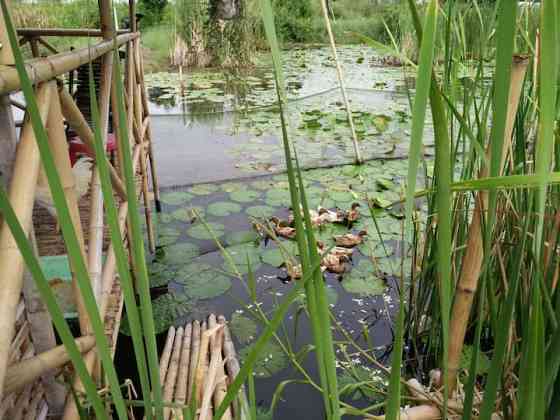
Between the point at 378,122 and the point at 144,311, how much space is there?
389 cm

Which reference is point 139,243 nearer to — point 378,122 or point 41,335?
point 41,335

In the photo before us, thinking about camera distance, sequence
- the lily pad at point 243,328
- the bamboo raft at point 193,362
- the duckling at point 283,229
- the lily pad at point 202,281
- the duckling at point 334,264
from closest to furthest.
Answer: the bamboo raft at point 193,362 < the lily pad at point 243,328 < the lily pad at point 202,281 < the duckling at point 334,264 < the duckling at point 283,229

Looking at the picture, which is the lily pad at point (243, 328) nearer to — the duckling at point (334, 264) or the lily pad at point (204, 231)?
the duckling at point (334, 264)

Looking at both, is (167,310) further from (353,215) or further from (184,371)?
(353,215)

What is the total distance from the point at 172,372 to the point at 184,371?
37 millimetres

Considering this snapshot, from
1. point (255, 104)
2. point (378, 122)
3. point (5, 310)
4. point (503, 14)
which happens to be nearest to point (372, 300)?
point (5, 310)

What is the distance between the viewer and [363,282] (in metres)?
2.02

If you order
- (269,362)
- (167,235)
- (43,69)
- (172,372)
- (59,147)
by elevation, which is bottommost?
(269,362)

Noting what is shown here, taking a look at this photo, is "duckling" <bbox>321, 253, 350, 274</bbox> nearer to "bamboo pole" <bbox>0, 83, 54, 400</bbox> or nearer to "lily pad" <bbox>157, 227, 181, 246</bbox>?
"lily pad" <bbox>157, 227, 181, 246</bbox>

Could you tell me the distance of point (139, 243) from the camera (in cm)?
38

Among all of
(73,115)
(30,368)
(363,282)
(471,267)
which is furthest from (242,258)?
(471,267)

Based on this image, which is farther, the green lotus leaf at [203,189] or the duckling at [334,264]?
the green lotus leaf at [203,189]

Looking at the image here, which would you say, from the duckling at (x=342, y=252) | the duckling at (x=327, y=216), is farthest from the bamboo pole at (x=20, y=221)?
the duckling at (x=327, y=216)

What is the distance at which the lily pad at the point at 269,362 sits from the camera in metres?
1.56
